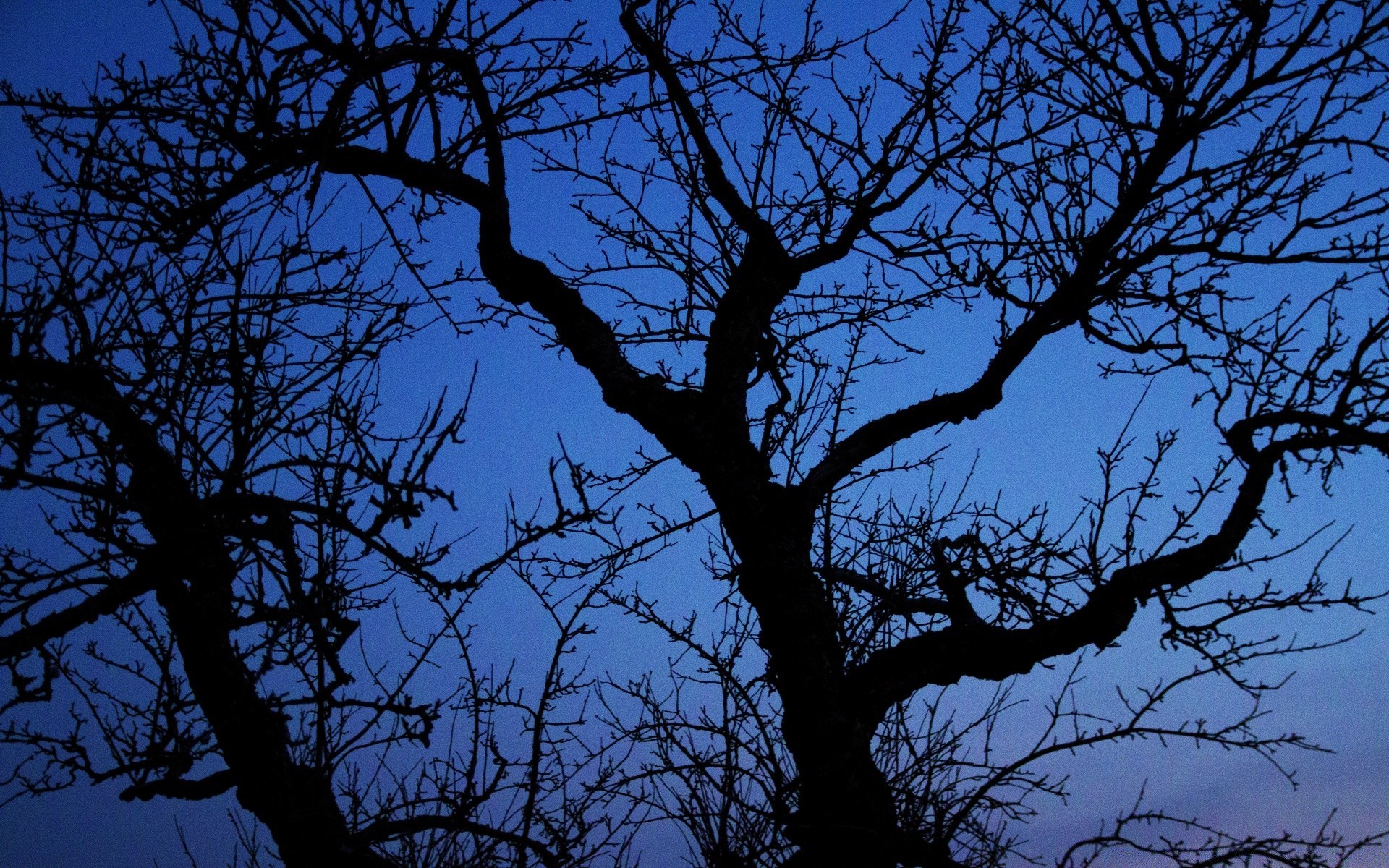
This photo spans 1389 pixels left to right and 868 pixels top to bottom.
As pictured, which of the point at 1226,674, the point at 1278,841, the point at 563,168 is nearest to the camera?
the point at 1278,841

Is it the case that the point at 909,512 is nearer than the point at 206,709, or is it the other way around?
the point at 206,709

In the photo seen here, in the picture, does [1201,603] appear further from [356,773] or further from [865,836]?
[356,773]

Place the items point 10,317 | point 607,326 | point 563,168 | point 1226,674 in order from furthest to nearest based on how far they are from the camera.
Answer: point 563,168, point 607,326, point 1226,674, point 10,317

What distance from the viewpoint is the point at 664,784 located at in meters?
3.62

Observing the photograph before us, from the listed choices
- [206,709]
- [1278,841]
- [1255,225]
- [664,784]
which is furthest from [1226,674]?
[206,709]

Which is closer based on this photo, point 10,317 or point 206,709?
point 10,317

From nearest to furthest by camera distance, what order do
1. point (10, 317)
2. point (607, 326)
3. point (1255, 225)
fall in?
point (10, 317) → point (1255, 225) → point (607, 326)

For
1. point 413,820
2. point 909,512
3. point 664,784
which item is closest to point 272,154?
point 413,820

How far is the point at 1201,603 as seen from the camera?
151 inches

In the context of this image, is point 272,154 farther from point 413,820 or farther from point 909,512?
point 909,512

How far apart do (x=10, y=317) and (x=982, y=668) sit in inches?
140

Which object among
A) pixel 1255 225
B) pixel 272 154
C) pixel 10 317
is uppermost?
pixel 272 154

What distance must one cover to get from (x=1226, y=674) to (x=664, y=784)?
7.56 feet

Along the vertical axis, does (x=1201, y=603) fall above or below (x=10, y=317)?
below
